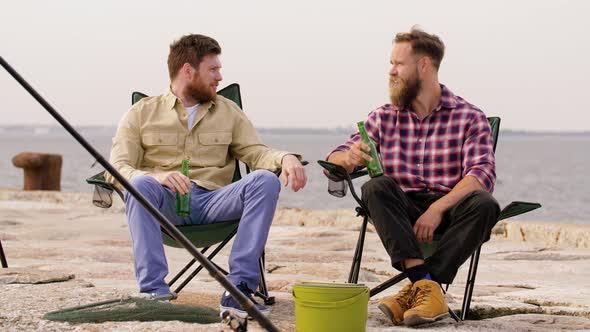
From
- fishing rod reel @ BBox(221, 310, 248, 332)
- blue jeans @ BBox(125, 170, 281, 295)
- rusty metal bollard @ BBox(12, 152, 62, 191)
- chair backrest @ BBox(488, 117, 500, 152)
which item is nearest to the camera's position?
fishing rod reel @ BBox(221, 310, 248, 332)

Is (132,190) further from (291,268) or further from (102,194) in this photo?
(291,268)

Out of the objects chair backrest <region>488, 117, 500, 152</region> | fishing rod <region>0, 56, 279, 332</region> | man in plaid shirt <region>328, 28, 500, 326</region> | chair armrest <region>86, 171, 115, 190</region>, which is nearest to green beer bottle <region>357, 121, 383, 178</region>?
man in plaid shirt <region>328, 28, 500, 326</region>

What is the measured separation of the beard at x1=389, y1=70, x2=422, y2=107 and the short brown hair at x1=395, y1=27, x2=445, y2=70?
0.32 ft

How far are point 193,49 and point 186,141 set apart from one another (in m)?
0.35

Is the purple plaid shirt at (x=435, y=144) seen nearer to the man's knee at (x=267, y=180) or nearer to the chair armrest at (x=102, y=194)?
the man's knee at (x=267, y=180)

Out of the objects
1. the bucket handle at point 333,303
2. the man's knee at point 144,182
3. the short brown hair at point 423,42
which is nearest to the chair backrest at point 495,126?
the short brown hair at point 423,42

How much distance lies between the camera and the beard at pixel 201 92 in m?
3.52

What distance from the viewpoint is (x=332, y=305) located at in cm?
271

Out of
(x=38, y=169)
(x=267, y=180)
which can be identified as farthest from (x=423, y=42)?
(x=38, y=169)

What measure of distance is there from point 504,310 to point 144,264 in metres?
1.34

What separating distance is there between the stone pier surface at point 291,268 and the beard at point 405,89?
77cm

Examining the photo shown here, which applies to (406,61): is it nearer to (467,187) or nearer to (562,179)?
(467,187)

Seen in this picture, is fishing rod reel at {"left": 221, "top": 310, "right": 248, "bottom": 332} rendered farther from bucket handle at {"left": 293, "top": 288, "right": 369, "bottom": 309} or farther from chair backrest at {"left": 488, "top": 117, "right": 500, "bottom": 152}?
chair backrest at {"left": 488, "top": 117, "right": 500, "bottom": 152}

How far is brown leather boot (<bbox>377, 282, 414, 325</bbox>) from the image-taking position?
9.80 feet
